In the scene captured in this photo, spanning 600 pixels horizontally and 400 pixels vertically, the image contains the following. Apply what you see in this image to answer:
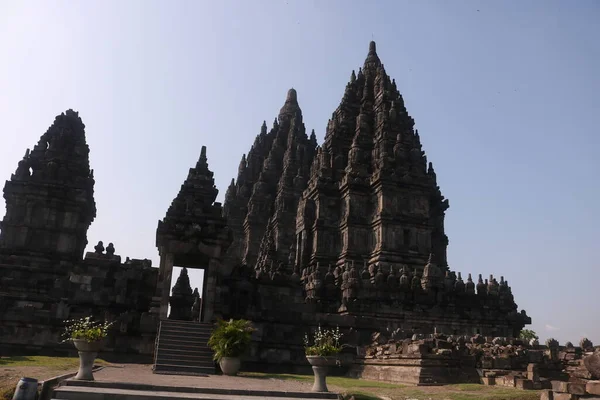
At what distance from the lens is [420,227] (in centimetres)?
4016

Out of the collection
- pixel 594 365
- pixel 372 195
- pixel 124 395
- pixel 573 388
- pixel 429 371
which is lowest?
pixel 124 395

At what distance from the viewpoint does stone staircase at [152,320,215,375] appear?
18.4 metres

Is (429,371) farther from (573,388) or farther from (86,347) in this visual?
(86,347)

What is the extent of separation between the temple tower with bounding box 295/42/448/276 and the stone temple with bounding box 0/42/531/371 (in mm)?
116

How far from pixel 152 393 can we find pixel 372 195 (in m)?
31.5

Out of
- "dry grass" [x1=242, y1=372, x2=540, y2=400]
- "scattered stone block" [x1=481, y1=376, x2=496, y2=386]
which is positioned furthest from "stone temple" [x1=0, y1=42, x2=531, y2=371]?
"scattered stone block" [x1=481, y1=376, x2=496, y2=386]

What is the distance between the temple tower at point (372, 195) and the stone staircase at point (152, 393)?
80.1 feet

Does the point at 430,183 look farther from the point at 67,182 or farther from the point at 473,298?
the point at 67,182

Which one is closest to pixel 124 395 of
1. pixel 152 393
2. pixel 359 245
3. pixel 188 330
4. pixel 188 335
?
pixel 152 393

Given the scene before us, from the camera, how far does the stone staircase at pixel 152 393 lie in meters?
11.8

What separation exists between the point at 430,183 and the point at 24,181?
28.6 m

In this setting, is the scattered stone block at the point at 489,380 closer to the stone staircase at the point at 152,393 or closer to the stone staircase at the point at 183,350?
the stone staircase at the point at 152,393

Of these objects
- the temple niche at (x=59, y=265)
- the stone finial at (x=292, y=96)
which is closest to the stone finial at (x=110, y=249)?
the temple niche at (x=59, y=265)

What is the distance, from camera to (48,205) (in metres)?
36.0
